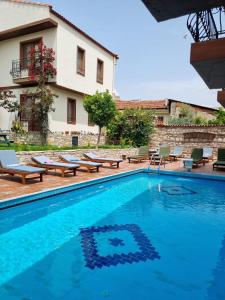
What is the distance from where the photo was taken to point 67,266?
4.42 meters

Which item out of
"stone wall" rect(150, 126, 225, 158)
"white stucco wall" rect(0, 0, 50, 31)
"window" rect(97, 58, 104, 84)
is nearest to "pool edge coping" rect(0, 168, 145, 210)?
"stone wall" rect(150, 126, 225, 158)

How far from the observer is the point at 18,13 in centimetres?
1728

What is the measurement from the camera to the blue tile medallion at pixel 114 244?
4.65 metres

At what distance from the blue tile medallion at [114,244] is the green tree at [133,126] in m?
13.8

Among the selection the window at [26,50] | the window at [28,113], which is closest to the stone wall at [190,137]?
the window at [28,113]

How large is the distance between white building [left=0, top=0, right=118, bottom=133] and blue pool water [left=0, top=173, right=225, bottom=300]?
34.4ft

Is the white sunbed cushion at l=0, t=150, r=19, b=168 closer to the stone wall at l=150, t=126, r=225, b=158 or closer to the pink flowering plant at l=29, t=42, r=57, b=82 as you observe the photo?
the pink flowering plant at l=29, t=42, r=57, b=82

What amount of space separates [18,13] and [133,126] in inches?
438

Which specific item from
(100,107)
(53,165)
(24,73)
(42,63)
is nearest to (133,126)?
(100,107)

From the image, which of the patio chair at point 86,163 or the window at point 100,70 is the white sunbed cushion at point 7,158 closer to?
the patio chair at point 86,163

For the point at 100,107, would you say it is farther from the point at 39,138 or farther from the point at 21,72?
the point at 21,72

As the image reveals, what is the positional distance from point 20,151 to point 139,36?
7951mm

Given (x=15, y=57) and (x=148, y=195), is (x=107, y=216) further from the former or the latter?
(x=15, y=57)

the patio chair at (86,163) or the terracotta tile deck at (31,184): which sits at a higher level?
the patio chair at (86,163)
